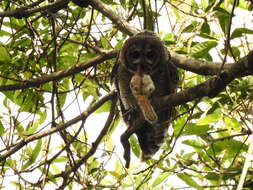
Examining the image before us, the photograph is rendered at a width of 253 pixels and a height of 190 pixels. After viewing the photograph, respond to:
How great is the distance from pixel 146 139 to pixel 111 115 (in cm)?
59

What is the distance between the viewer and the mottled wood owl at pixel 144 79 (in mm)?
2883

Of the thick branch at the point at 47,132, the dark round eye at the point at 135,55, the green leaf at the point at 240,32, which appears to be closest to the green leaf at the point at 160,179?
the thick branch at the point at 47,132

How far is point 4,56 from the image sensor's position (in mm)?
3016

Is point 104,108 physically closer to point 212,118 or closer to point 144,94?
point 144,94

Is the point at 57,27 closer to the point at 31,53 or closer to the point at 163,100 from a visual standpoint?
the point at 31,53

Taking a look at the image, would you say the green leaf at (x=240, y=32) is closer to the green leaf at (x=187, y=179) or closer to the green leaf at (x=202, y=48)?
the green leaf at (x=202, y=48)

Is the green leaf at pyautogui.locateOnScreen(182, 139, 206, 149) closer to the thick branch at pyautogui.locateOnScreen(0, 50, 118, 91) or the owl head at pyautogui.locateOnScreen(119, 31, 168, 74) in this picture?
the owl head at pyautogui.locateOnScreen(119, 31, 168, 74)

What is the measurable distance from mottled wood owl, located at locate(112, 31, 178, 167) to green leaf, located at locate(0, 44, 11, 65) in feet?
2.72

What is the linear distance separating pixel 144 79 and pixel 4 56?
1023 mm

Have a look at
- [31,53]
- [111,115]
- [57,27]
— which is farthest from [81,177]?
[57,27]

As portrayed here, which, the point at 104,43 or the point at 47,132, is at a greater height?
the point at 104,43

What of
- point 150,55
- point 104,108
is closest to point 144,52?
point 150,55

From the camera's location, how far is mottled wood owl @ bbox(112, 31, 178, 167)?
2883 mm

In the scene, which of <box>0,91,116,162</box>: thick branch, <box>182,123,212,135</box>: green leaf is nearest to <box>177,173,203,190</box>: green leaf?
<box>182,123,212,135</box>: green leaf
